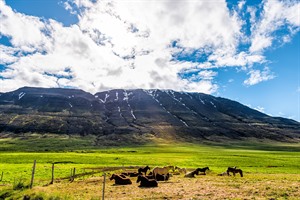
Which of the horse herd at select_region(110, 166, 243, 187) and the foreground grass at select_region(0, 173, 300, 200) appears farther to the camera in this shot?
the horse herd at select_region(110, 166, 243, 187)

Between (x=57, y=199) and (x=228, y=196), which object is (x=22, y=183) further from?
(x=228, y=196)

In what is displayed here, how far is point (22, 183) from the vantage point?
3259 centimetres

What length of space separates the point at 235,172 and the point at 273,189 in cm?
1635

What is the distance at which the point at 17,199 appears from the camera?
28812 mm

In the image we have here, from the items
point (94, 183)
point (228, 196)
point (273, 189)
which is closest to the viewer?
point (228, 196)

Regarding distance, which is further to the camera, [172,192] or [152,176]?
[152,176]

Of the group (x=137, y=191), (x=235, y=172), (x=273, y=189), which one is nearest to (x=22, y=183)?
(x=137, y=191)

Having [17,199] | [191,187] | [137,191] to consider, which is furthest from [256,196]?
[17,199]

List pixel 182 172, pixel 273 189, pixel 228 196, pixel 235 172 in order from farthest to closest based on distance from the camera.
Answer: pixel 182 172 < pixel 235 172 < pixel 273 189 < pixel 228 196

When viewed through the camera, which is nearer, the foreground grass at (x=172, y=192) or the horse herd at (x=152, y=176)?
the foreground grass at (x=172, y=192)

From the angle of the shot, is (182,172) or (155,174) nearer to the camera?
(155,174)

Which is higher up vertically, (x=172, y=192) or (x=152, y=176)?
(x=152, y=176)

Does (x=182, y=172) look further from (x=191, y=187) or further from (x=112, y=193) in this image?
(x=112, y=193)

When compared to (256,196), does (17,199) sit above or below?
below
